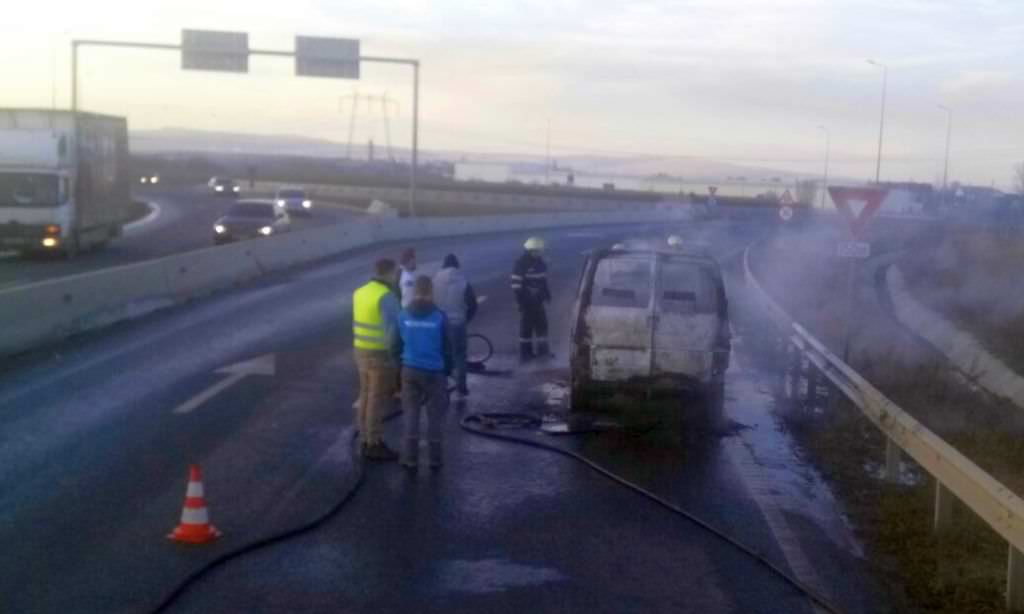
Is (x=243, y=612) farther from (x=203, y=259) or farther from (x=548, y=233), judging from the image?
(x=548, y=233)

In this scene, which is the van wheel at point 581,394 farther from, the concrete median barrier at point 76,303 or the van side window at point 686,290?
the concrete median barrier at point 76,303

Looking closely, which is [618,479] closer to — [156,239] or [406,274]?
[406,274]

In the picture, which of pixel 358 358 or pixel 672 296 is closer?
pixel 358 358

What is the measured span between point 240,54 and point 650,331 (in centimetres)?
3305

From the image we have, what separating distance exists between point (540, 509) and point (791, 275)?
32302mm

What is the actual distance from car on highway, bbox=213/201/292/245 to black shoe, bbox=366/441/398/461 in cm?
3197

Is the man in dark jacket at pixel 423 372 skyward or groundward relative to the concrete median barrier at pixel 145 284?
skyward

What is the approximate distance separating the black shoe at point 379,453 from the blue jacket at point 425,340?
835mm

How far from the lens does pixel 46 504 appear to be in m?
10.4

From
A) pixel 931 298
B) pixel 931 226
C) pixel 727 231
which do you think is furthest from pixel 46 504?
pixel 931 226

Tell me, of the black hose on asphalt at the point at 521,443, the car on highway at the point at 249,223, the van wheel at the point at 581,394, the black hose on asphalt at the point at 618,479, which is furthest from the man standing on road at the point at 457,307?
the car on highway at the point at 249,223

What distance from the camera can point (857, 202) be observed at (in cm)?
1842

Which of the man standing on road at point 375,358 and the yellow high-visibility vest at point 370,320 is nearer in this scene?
the man standing on road at point 375,358

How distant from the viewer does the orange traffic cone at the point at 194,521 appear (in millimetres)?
9312
